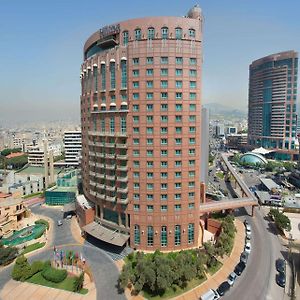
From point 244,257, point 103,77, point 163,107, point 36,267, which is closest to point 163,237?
point 244,257

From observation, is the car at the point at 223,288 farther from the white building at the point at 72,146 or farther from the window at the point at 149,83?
the white building at the point at 72,146

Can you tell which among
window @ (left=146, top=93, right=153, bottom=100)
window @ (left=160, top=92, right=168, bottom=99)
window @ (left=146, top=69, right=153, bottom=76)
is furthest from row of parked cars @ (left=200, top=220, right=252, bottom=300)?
→ window @ (left=146, top=69, right=153, bottom=76)

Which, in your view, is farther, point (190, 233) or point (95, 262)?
point (190, 233)

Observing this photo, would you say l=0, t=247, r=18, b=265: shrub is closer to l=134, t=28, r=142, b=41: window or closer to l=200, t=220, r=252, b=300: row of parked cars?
l=200, t=220, r=252, b=300: row of parked cars

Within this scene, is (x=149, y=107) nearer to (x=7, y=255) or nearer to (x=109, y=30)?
(x=109, y=30)

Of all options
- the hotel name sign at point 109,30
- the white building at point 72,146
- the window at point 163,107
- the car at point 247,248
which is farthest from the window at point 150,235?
the white building at point 72,146

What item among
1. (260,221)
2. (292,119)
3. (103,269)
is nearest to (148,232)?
(103,269)
